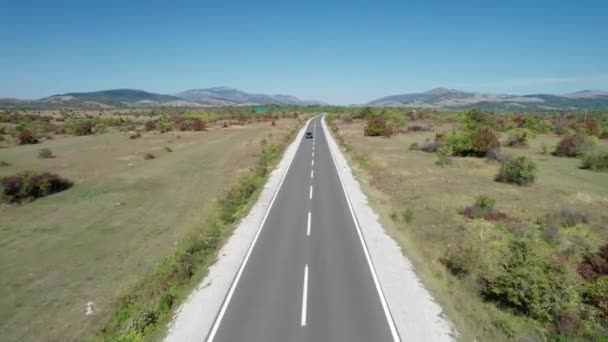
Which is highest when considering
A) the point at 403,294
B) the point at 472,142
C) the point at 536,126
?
the point at 472,142

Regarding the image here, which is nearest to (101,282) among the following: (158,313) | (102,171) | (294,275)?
(158,313)

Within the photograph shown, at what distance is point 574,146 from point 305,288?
171 ft

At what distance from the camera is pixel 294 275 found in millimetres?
14141

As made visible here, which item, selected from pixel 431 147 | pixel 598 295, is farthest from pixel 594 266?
pixel 431 147

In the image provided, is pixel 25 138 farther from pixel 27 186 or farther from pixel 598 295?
pixel 598 295

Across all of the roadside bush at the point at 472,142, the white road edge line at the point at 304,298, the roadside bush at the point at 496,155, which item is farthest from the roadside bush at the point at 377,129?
the white road edge line at the point at 304,298

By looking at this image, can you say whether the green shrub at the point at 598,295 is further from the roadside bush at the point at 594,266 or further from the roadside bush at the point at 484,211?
the roadside bush at the point at 484,211

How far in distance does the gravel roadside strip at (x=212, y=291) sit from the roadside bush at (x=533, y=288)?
10313 millimetres

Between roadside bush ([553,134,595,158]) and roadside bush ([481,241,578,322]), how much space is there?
46.0 meters

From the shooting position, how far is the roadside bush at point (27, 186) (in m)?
27.2

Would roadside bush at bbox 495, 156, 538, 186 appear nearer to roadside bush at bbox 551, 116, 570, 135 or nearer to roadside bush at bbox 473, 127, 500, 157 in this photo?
roadside bush at bbox 473, 127, 500, 157

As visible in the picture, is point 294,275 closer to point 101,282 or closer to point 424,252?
point 424,252

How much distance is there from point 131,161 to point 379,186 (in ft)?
115

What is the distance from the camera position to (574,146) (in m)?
47.6
